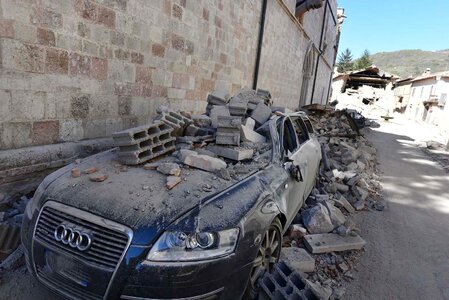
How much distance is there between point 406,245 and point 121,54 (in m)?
5.09

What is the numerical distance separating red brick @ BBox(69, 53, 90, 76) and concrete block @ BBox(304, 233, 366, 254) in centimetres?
374

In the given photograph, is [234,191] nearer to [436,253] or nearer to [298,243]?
[298,243]

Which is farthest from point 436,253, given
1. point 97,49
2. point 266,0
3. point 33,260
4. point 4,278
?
point 266,0

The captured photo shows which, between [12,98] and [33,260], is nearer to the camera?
[33,260]

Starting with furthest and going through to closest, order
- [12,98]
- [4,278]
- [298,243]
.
Answer: [298,243] < [12,98] < [4,278]

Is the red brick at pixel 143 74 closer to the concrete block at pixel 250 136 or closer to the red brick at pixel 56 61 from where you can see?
the red brick at pixel 56 61

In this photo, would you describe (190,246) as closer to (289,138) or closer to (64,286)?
(64,286)

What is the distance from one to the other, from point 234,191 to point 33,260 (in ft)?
5.43

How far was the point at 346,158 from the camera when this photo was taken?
8.43 meters

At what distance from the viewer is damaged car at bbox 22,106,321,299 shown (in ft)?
6.93

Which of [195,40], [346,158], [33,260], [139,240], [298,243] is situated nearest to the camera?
[139,240]

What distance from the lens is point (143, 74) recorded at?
5645mm

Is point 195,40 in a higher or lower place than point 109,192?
higher

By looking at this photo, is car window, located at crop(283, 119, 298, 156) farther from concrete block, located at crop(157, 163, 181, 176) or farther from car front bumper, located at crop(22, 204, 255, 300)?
car front bumper, located at crop(22, 204, 255, 300)
